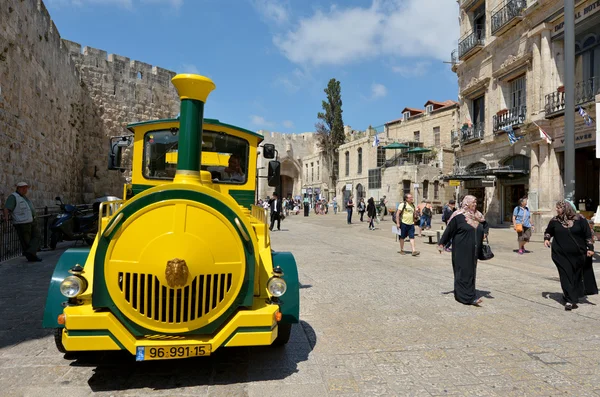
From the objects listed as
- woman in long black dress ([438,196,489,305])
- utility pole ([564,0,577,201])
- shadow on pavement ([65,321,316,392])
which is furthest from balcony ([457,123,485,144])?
shadow on pavement ([65,321,316,392])

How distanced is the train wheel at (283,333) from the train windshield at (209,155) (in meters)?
2.14

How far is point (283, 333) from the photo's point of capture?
150 inches

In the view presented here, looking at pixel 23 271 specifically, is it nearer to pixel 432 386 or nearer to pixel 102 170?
pixel 432 386

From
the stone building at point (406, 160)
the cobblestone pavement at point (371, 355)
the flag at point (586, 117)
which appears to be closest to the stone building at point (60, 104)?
the cobblestone pavement at point (371, 355)

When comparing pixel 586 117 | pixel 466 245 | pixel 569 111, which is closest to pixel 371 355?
pixel 466 245

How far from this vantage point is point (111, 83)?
19672 mm

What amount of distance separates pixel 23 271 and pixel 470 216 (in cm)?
777

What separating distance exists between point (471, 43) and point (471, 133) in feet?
14.8

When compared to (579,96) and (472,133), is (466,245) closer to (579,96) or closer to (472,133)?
(579,96)

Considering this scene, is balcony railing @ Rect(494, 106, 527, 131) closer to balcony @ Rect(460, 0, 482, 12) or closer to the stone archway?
balcony @ Rect(460, 0, 482, 12)

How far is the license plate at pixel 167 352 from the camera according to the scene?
2775 mm

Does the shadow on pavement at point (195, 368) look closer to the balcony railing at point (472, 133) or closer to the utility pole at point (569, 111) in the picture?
the utility pole at point (569, 111)

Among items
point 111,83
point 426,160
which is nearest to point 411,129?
point 426,160

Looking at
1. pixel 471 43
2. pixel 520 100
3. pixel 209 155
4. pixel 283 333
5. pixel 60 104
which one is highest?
pixel 471 43
